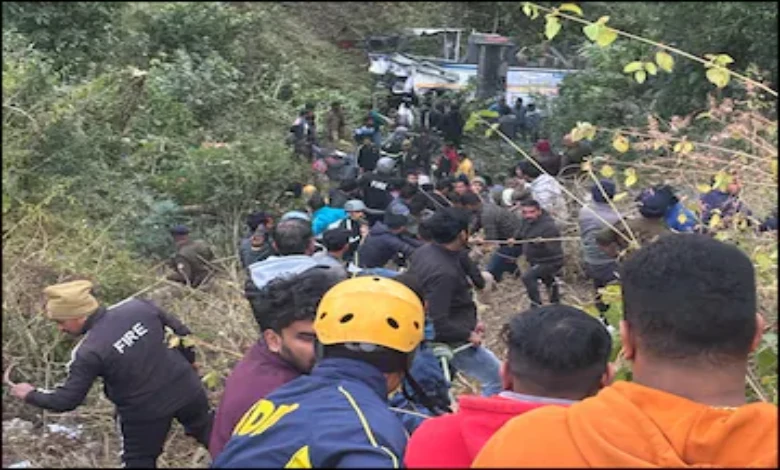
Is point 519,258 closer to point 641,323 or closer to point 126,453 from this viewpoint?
point 126,453

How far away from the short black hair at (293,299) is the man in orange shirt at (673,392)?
124 centimetres

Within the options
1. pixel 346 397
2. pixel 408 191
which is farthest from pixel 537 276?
pixel 346 397

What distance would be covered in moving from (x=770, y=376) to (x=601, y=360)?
0.63m

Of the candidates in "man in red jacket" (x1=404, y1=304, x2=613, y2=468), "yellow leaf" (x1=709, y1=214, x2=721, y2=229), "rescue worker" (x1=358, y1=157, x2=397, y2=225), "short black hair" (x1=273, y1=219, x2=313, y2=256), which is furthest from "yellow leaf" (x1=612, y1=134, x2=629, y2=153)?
A: "rescue worker" (x1=358, y1=157, x2=397, y2=225)

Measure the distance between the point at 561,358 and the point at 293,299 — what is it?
0.93 m

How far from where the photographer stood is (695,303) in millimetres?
1534

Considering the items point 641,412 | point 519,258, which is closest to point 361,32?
point 519,258

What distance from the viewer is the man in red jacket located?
180 cm

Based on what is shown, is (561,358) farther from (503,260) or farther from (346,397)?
(503,260)

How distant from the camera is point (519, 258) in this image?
8.14 meters

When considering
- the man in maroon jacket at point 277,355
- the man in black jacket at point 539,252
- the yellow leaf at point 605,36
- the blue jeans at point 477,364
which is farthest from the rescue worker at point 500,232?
the man in maroon jacket at point 277,355

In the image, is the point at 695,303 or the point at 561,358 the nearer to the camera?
the point at 695,303

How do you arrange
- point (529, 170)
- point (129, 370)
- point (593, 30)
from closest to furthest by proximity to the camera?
point (593, 30), point (129, 370), point (529, 170)

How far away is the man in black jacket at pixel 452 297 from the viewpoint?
493cm
